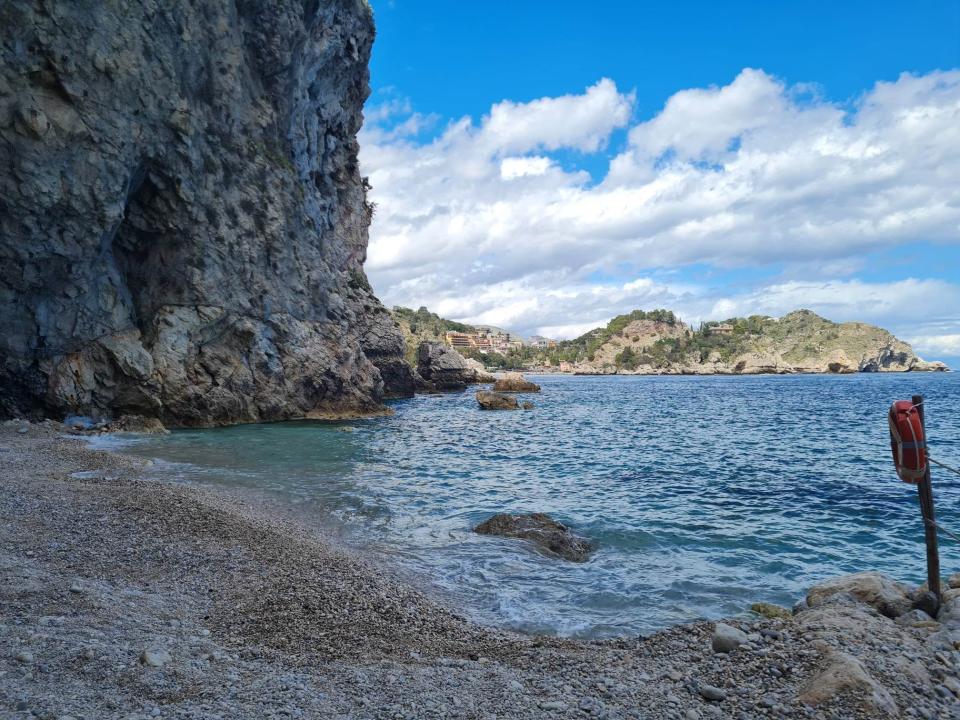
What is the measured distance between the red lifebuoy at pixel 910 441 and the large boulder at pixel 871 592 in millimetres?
1589

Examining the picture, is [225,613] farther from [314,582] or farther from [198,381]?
[198,381]

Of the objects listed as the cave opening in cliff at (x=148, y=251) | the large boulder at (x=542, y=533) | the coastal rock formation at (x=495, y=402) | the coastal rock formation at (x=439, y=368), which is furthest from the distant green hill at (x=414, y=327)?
the large boulder at (x=542, y=533)

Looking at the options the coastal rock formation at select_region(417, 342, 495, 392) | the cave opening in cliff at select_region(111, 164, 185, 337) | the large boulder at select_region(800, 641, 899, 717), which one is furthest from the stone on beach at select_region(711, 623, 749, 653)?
the coastal rock formation at select_region(417, 342, 495, 392)

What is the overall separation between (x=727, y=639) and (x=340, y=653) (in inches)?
164

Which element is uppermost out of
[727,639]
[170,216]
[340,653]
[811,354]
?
[170,216]

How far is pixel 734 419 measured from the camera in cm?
3962

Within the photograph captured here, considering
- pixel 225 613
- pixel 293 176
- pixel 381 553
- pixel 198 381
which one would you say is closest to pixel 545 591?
pixel 381 553

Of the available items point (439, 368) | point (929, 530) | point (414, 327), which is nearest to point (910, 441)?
point (929, 530)

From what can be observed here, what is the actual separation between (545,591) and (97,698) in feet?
21.2

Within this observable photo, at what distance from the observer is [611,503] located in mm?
15336

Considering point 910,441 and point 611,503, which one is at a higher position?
point 910,441

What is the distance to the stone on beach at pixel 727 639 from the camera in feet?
20.1

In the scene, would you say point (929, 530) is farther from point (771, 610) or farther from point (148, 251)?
point (148, 251)

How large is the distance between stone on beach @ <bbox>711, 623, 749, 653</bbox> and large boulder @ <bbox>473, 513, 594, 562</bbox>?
4.61 meters
